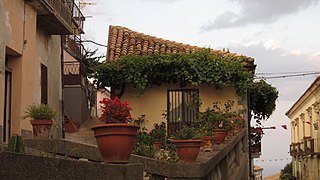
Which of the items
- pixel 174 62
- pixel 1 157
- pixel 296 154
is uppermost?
pixel 174 62

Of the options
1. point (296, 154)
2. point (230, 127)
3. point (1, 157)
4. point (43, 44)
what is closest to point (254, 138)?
point (230, 127)

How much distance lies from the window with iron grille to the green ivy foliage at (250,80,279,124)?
3183 mm

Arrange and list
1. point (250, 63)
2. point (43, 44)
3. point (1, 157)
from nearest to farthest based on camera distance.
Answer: point (1, 157) < point (43, 44) < point (250, 63)

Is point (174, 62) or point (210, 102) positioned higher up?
point (174, 62)

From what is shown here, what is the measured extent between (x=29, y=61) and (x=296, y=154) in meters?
39.9

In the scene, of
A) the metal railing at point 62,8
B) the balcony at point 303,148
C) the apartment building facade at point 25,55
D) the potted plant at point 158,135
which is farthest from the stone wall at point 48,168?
the balcony at point 303,148

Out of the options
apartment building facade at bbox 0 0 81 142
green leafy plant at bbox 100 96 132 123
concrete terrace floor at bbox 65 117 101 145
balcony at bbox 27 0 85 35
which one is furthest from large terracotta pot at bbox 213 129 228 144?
concrete terrace floor at bbox 65 117 101 145

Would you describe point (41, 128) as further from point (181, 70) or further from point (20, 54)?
point (181, 70)

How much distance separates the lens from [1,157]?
2.88 m

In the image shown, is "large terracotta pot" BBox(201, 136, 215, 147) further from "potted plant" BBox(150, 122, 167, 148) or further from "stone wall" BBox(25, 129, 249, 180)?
"potted plant" BBox(150, 122, 167, 148)

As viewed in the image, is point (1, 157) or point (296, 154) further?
point (296, 154)

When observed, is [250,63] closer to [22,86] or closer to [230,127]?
[230,127]

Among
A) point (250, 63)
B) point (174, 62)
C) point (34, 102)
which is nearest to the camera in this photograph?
point (34, 102)

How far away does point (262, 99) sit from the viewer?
67.4 feet
